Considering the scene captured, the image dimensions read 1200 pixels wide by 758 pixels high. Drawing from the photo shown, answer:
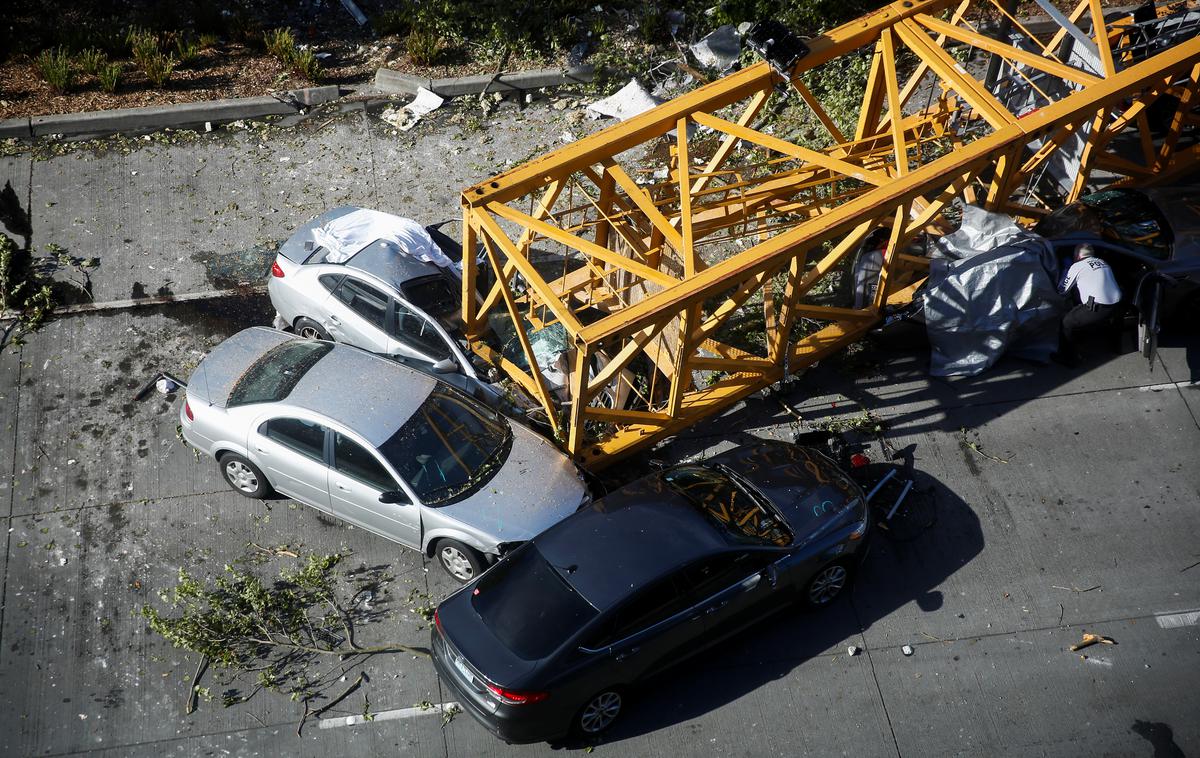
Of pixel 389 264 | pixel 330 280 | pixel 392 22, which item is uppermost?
pixel 392 22

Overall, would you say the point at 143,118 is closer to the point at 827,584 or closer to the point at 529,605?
the point at 529,605

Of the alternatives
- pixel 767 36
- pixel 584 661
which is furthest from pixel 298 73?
pixel 584 661

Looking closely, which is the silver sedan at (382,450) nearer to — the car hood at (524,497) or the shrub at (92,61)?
the car hood at (524,497)

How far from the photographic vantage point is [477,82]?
1223 centimetres

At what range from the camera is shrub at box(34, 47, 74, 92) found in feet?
39.4

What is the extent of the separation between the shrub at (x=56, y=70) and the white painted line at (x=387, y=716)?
9.18 meters

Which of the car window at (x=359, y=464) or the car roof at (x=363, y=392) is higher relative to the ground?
the car roof at (x=363, y=392)

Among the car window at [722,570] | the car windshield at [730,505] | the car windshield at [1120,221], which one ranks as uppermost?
the car windshield at [1120,221]

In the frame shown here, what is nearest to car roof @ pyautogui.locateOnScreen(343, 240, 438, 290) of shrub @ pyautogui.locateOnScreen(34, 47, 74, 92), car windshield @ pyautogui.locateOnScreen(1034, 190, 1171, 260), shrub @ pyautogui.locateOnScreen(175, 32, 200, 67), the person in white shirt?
shrub @ pyautogui.locateOnScreen(175, 32, 200, 67)

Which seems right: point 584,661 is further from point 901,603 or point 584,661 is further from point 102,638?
point 102,638

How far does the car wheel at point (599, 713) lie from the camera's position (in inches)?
269

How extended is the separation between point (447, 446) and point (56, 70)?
8.16m

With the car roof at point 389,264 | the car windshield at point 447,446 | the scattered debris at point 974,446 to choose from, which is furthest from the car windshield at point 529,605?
the scattered debris at point 974,446

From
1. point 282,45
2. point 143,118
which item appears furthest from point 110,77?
point 282,45
